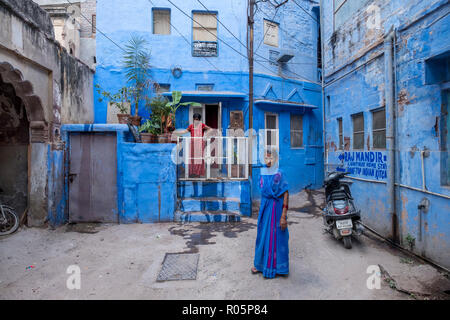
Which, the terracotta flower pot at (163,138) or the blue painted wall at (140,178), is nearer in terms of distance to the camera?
the blue painted wall at (140,178)

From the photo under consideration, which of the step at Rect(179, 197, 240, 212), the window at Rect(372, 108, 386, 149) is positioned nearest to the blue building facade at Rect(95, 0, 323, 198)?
the step at Rect(179, 197, 240, 212)

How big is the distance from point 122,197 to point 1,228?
242 centimetres

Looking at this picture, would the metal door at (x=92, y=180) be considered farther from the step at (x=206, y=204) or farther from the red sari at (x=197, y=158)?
the red sari at (x=197, y=158)

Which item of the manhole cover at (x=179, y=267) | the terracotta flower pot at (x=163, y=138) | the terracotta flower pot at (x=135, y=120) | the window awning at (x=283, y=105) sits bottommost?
the manhole cover at (x=179, y=267)

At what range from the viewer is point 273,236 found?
3.82 m

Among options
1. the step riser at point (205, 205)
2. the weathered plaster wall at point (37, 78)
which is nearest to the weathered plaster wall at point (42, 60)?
the weathered plaster wall at point (37, 78)

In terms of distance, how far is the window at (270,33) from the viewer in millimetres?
10461

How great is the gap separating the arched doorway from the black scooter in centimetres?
657

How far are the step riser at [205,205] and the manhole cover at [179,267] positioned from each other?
2188mm

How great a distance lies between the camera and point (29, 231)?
5.79 m

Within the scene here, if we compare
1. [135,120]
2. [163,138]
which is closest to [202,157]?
[163,138]

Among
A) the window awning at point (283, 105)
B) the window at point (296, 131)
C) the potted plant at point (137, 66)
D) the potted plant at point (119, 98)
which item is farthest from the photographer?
the window at point (296, 131)

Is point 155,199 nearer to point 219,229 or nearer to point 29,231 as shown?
point 219,229

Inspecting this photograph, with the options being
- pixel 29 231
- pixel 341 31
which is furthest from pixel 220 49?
pixel 29 231
